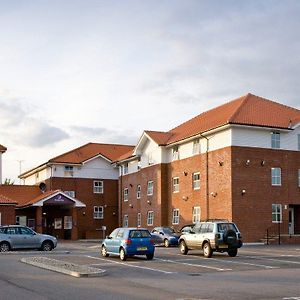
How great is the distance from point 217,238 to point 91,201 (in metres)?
36.2

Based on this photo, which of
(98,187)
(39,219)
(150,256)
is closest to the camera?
(150,256)

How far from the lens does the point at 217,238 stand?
26.3 metres

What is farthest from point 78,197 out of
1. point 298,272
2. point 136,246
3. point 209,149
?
point 298,272

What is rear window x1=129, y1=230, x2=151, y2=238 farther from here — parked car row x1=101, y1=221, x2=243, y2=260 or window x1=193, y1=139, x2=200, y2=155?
window x1=193, y1=139, x2=200, y2=155

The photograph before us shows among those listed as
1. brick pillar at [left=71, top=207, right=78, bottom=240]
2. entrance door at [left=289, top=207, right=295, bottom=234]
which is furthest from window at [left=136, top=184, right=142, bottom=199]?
entrance door at [left=289, top=207, right=295, bottom=234]

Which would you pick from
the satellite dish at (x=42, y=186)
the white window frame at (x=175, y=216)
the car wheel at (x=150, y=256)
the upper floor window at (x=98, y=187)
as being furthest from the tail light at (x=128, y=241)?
the satellite dish at (x=42, y=186)

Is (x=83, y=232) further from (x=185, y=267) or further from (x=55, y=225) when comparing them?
(x=185, y=267)

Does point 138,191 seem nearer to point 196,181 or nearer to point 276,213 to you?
point 196,181

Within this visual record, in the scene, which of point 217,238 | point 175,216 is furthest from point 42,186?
point 217,238

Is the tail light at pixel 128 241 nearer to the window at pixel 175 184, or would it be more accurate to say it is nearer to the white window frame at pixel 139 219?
the window at pixel 175 184

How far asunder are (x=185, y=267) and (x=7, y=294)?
9.43 metres

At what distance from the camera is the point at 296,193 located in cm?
4344

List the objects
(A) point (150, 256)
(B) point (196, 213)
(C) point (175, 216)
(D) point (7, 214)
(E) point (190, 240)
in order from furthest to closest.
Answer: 1. (C) point (175, 216)
2. (D) point (7, 214)
3. (B) point (196, 213)
4. (E) point (190, 240)
5. (A) point (150, 256)

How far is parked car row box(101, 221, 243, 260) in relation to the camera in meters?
25.3
